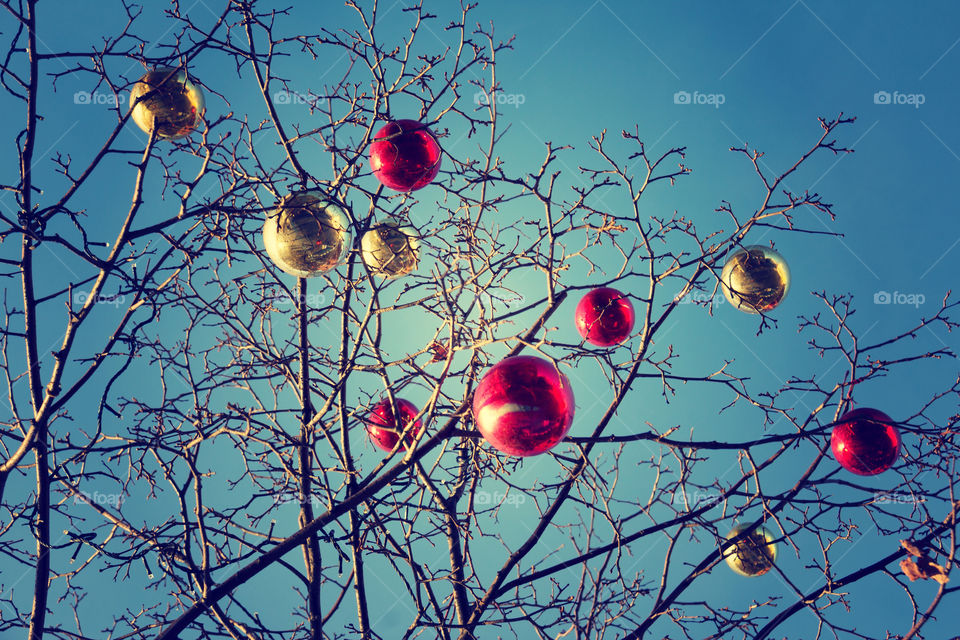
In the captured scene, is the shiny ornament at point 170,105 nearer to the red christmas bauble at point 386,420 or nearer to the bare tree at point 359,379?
the bare tree at point 359,379

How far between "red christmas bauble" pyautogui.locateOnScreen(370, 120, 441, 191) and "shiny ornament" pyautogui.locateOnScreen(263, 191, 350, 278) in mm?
383

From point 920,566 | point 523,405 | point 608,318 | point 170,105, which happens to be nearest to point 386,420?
point 608,318

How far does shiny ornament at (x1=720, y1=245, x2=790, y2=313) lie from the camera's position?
412cm

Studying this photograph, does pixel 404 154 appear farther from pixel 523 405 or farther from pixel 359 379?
pixel 359 379

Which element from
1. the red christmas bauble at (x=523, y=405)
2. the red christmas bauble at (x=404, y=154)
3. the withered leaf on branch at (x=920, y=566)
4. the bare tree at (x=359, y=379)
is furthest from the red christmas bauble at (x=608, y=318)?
the withered leaf on branch at (x=920, y=566)

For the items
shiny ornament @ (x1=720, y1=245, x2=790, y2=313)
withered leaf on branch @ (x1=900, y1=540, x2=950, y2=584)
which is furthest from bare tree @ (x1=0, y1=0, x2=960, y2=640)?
shiny ornament @ (x1=720, y1=245, x2=790, y2=313)

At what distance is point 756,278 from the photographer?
412 centimetres

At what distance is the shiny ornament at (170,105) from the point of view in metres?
3.61

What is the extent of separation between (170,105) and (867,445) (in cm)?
446

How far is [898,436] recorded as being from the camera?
3672mm

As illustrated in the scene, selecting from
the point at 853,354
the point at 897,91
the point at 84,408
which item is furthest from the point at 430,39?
the point at 853,354

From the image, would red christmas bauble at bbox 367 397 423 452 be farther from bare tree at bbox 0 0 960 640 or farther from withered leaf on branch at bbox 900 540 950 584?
withered leaf on branch at bbox 900 540 950 584

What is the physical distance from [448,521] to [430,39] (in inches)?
380

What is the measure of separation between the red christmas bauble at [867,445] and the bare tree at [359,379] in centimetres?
15
